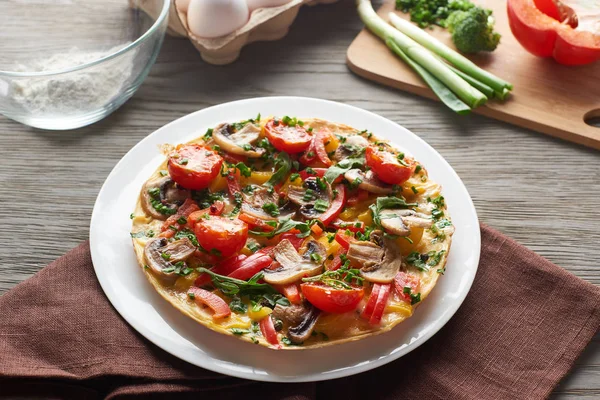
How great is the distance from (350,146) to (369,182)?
39 centimetres

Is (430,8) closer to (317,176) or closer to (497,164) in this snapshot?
(497,164)

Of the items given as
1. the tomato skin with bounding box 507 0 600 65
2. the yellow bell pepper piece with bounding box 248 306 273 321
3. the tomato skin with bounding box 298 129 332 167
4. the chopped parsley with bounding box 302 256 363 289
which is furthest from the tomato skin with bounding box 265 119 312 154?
the tomato skin with bounding box 507 0 600 65

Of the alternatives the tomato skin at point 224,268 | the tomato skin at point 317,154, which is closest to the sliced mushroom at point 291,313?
the tomato skin at point 224,268

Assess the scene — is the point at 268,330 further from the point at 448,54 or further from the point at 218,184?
the point at 448,54

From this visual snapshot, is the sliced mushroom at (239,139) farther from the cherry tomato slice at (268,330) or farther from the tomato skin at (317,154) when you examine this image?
the cherry tomato slice at (268,330)

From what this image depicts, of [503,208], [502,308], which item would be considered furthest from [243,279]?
[503,208]

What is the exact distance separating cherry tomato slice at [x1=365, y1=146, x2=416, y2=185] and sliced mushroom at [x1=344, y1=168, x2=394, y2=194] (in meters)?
0.03

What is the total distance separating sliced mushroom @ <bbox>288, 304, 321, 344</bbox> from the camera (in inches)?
138

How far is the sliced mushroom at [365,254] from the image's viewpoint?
383 centimetres

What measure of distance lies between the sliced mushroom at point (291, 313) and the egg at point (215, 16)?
2.82 meters

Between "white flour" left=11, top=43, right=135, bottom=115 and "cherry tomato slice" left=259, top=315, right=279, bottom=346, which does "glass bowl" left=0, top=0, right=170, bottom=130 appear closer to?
"white flour" left=11, top=43, right=135, bottom=115

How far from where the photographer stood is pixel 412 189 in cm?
426

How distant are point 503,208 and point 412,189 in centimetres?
97

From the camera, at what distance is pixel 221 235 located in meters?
3.77
